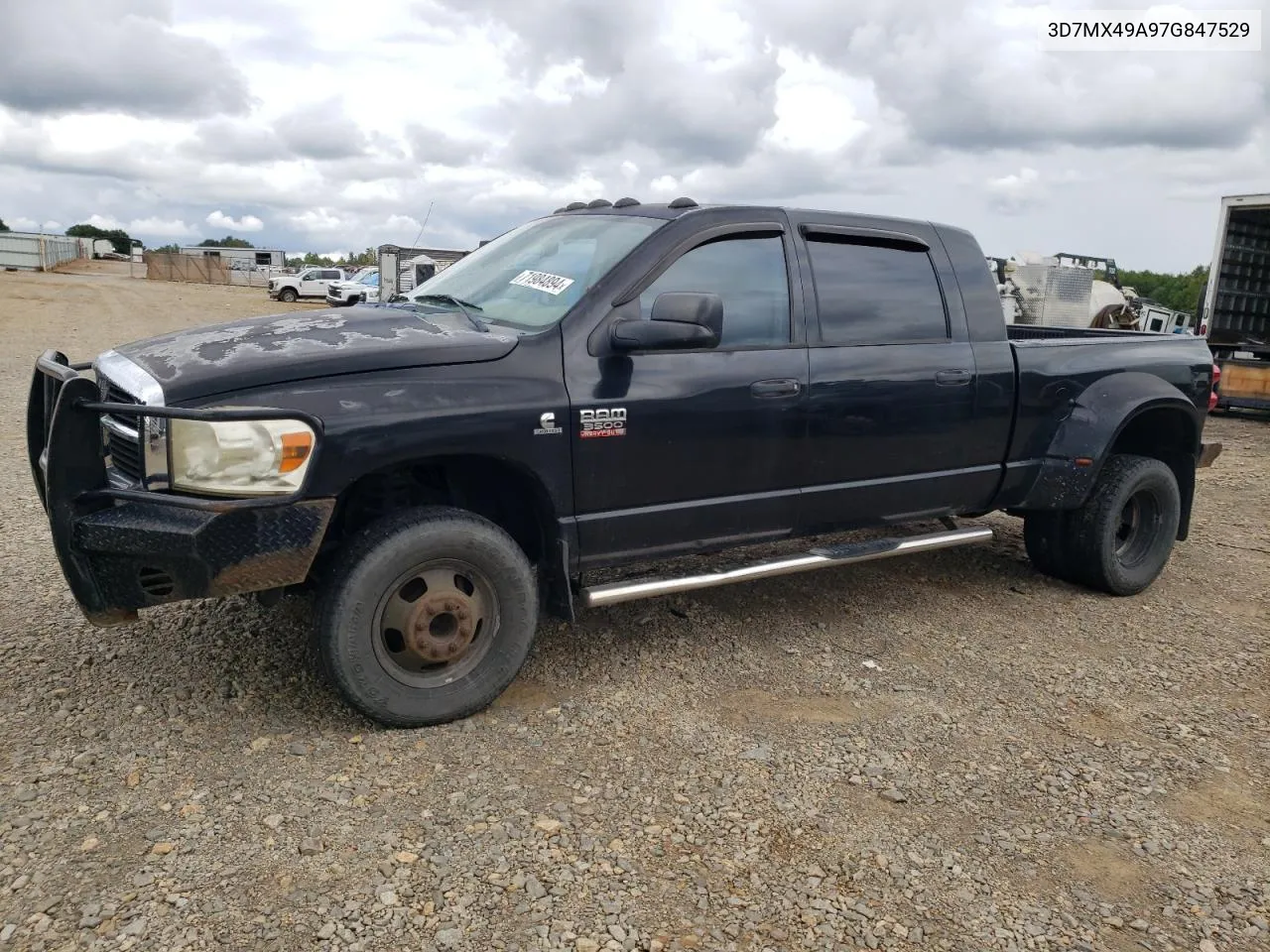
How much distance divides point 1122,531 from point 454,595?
3.95m

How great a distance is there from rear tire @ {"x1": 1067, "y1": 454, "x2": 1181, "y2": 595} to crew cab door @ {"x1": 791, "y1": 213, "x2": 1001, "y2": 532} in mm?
792

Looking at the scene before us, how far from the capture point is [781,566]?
4.15 m

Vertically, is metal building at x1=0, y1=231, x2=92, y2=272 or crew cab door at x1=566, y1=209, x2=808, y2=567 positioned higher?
metal building at x1=0, y1=231, x2=92, y2=272

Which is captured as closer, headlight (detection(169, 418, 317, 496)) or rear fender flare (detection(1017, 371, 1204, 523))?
headlight (detection(169, 418, 317, 496))

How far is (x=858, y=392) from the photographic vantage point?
4250mm

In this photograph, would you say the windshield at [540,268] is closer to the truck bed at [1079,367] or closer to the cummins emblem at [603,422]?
the cummins emblem at [603,422]

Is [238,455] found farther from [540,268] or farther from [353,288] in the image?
[353,288]

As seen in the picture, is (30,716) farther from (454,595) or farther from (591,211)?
(591,211)

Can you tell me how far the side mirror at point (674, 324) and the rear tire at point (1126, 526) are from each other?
2.69 metres

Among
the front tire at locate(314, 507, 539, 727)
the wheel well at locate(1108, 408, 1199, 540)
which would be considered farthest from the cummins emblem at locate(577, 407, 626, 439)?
the wheel well at locate(1108, 408, 1199, 540)

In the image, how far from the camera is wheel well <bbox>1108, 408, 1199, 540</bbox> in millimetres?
5465

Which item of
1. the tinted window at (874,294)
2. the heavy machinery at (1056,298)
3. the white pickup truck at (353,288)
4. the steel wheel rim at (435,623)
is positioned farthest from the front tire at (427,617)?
the white pickup truck at (353,288)

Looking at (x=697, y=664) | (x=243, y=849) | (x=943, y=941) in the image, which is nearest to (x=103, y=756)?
(x=243, y=849)

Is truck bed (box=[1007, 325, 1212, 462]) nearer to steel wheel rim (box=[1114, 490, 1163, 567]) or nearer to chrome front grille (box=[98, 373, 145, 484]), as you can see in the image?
steel wheel rim (box=[1114, 490, 1163, 567])
